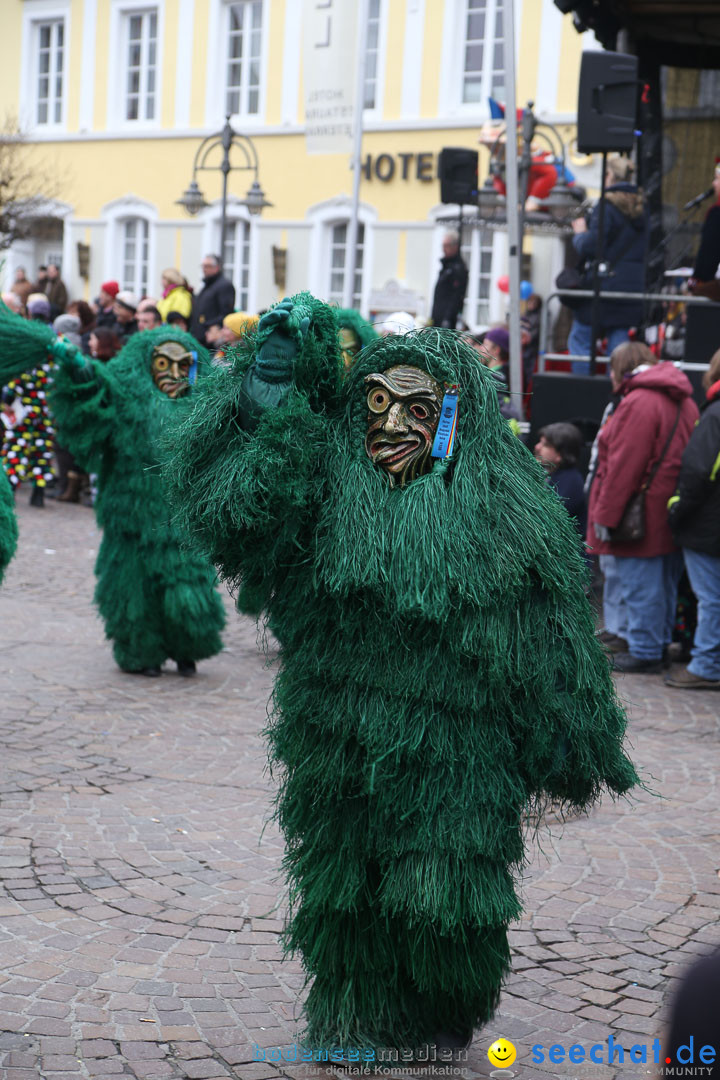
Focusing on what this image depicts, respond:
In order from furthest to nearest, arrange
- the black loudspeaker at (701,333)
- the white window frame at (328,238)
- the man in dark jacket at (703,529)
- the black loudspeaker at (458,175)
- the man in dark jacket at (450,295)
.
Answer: the white window frame at (328,238)
the man in dark jacket at (450,295)
the black loudspeaker at (458,175)
the black loudspeaker at (701,333)
the man in dark jacket at (703,529)

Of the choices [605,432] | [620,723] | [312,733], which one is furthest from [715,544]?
[312,733]

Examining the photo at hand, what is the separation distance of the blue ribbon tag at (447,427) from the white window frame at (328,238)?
55.7 ft

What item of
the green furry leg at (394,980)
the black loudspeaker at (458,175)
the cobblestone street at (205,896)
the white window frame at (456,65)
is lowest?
the cobblestone street at (205,896)

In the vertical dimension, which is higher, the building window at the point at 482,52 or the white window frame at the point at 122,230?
the building window at the point at 482,52

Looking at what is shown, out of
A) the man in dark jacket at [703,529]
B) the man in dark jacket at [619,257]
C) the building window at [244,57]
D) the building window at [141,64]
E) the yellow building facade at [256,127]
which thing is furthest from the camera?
the building window at [141,64]

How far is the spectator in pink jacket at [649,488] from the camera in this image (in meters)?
7.37

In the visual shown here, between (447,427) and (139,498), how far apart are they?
13.2ft

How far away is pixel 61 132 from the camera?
2347 centimetres

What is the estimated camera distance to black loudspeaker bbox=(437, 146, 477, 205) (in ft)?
35.9

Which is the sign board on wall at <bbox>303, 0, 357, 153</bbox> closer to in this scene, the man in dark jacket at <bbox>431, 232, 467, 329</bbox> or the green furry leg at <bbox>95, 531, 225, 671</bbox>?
the man in dark jacket at <bbox>431, 232, 467, 329</bbox>

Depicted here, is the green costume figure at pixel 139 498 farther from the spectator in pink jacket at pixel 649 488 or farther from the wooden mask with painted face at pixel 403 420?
the wooden mask with painted face at pixel 403 420

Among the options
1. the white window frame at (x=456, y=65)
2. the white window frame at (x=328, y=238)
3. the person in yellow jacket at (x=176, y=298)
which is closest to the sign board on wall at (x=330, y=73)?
the person in yellow jacket at (x=176, y=298)

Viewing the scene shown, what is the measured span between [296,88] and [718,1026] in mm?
20653

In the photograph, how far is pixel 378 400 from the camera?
2908 millimetres
